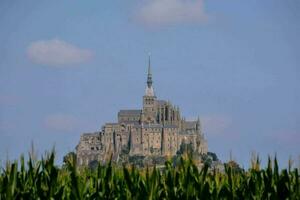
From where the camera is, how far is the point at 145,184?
58.4ft

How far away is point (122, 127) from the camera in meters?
193

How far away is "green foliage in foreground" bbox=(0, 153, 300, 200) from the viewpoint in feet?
57.6

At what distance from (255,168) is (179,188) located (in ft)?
6.22

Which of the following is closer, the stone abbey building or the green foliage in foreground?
the green foliage in foreground

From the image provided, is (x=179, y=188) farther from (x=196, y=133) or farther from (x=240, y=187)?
(x=196, y=133)

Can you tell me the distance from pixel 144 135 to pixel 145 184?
17481cm

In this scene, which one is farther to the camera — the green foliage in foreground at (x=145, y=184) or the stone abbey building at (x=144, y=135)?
the stone abbey building at (x=144, y=135)

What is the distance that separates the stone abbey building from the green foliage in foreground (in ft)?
550

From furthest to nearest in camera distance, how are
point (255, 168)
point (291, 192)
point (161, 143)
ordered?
point (161, 143) → point (255, 168) → point (291, 192)

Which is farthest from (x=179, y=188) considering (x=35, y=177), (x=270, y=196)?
(x=35, y=177)

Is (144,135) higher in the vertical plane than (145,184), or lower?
higher

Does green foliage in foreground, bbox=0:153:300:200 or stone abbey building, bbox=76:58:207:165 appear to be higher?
stone abbey building, bbox=76:58:207:165

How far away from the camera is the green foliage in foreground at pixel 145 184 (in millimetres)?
17547

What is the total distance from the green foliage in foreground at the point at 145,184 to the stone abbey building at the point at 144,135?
167558 mm
